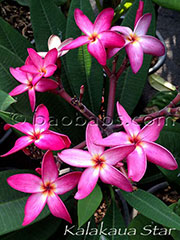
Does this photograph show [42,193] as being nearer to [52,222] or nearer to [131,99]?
[52,222]

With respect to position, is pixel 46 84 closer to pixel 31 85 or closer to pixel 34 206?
pixel 31 85

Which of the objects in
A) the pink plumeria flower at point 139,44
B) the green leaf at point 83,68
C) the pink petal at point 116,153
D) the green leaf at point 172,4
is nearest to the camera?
the pink petal at point 116,153

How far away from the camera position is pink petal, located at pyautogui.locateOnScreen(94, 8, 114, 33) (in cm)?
56

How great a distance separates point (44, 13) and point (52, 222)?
55cm

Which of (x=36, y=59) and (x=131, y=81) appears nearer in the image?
(x=36, y=59)

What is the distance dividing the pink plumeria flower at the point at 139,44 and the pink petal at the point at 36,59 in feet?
0.42

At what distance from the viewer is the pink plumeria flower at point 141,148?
0.46 m

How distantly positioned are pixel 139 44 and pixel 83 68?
298mm

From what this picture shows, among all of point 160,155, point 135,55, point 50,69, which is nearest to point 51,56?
point 50,69

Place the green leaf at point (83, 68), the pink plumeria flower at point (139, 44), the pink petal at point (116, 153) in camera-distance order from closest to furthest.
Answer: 1. the pink petal at point (116, 153)
2. the pink plumeria flower at point (139, 44)
3. the green leaf at point (83, 68)

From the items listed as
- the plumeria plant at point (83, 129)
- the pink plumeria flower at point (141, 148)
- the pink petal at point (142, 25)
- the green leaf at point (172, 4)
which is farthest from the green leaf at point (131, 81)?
the pink plumeria flower at point (141, 148)

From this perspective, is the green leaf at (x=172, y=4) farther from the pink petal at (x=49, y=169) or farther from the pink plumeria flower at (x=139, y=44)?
the pink petal at (x=49, y=169)

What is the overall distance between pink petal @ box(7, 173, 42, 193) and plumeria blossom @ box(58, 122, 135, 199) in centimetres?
7

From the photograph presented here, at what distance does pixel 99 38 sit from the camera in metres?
0.54
